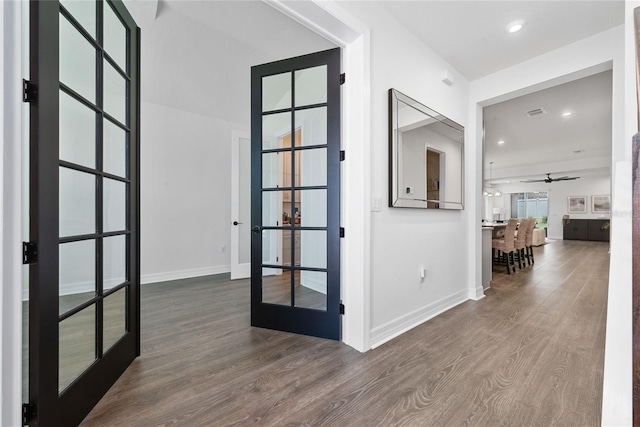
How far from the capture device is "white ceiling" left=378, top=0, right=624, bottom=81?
7.12 ft

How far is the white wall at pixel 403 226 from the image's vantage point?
7.09 feet

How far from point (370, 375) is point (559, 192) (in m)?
14.3

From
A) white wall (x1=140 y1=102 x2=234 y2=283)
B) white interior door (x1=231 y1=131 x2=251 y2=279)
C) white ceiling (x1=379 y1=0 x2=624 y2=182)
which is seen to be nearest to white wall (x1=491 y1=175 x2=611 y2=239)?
white ceiling (x1=379 y1=0 x2=624 y2=182)

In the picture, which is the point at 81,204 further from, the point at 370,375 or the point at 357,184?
the point at 370,375

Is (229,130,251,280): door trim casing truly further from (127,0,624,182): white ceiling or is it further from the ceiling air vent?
the ceiling air vent

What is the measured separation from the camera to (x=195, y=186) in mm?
4465

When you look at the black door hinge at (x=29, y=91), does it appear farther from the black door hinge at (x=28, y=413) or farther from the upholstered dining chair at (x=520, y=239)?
the upholstered dining chair at (x=520, y=239)

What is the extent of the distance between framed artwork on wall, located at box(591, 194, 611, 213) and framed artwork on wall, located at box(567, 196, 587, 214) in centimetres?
27

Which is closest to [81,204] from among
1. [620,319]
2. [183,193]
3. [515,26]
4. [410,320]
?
[620,319]

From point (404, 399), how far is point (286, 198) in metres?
1.67

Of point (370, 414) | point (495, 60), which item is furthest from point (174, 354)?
point (495, 60)

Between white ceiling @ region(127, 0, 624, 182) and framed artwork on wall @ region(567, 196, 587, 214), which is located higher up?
white ceiling @ region(127, 0, 624, 182)

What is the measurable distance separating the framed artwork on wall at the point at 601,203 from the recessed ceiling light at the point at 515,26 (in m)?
12.2

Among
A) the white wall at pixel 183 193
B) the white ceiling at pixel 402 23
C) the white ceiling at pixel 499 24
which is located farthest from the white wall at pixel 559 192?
the white wall at pixel 183 193
